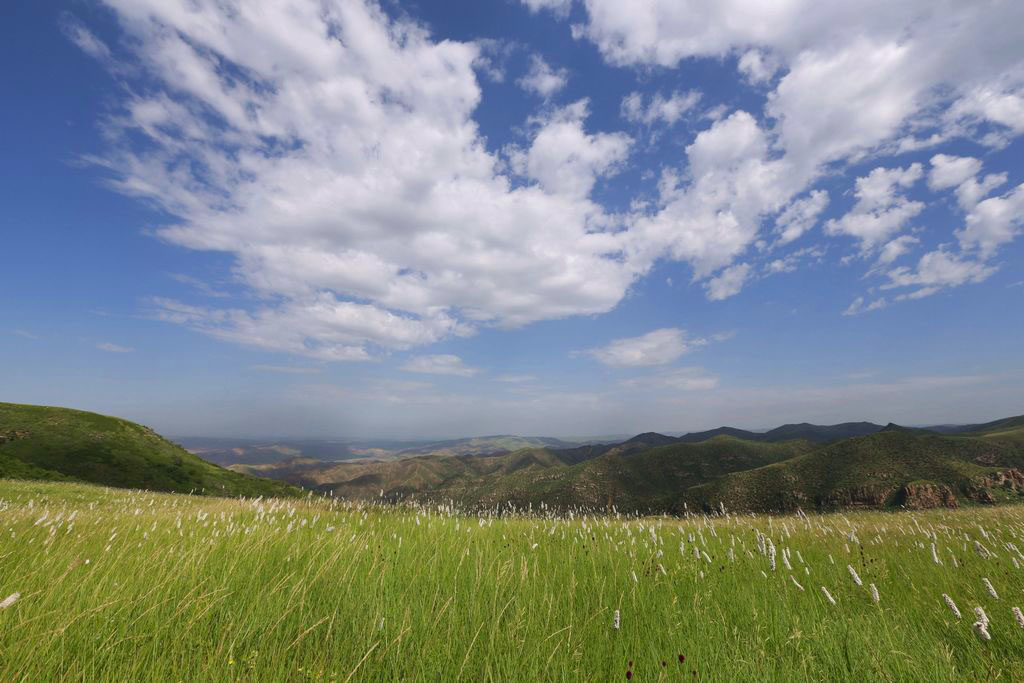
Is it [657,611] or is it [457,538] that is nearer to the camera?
[657,611]

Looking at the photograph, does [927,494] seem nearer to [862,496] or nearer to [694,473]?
[862,496]

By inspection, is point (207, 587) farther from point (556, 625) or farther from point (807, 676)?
point (807, 676)

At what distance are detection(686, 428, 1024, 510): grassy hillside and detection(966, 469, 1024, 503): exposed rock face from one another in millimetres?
201

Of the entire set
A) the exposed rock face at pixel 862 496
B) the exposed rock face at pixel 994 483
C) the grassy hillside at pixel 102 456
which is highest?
the grassy hillside at pixel 102 456

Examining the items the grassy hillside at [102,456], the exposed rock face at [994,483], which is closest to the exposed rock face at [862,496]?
the exposed rock face at [994,483]

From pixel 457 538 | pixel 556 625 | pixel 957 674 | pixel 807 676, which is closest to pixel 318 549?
pixel 457 538

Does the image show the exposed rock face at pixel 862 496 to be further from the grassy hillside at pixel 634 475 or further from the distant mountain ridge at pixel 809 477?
the grassy hillside at pixel 634 475

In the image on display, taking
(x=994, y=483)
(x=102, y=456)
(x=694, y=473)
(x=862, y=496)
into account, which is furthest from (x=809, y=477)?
(x=102, y=456)

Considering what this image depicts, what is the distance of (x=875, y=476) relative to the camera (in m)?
84.0

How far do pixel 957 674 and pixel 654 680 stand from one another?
6.58ft

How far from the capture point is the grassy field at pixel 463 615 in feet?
9.24

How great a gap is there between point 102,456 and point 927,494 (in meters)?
138

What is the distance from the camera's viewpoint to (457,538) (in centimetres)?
684

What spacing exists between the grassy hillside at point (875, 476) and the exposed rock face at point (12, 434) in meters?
123
